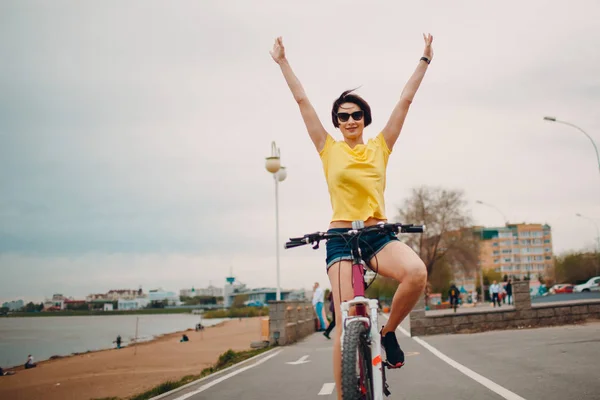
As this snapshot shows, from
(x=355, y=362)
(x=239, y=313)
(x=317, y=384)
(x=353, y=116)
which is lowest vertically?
(x=239, y=313)

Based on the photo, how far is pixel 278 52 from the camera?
4.43 m

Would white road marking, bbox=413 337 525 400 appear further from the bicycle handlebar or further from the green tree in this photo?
the green tree

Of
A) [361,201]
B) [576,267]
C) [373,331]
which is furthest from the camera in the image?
[576,267]

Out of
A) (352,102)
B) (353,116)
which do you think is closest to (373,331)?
(353,116)

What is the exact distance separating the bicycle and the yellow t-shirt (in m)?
0.20

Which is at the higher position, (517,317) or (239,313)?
(517,317)

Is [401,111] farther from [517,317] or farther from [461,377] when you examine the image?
[517,317]

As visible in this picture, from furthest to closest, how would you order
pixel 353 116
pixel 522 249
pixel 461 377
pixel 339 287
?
pixel 522 249 < pixel 461 377 < pixel 353 116 < pixel 339 287

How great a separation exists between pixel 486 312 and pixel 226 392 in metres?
12.7

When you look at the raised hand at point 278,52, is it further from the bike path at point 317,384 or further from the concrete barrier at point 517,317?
the concrete barrier at point 517,317

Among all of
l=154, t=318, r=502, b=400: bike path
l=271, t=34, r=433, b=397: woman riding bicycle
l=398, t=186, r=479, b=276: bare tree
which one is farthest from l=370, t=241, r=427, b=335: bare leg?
l=398, t=186, r=479, b=276: bare tree

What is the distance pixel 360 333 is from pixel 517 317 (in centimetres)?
1628

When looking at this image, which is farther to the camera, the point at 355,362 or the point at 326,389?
the point at 326,389

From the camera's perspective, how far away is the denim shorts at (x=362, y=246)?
12.1 feet
